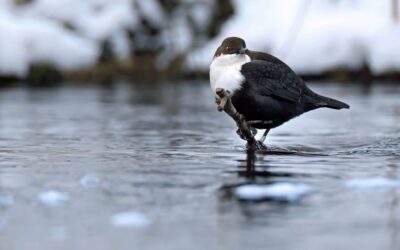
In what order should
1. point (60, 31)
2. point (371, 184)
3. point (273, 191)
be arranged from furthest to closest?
1. point (60, 31)
2. point (371, 184)
3. point (273, 191)

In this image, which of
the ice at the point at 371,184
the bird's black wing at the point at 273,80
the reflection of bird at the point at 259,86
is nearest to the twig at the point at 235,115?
the reflection of bird at the point at 259,86

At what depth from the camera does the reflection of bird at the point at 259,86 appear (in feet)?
19.7

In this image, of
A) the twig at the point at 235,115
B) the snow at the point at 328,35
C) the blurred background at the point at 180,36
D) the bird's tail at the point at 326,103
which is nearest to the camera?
the twig at the point at 235,115

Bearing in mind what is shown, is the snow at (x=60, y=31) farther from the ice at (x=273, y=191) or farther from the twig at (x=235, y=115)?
the ice at (x=273, y=191)

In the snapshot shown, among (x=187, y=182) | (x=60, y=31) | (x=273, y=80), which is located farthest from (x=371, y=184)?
(x=60, y=31)

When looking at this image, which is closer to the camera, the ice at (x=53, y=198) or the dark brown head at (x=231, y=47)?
the ice at (x=53, y=198)

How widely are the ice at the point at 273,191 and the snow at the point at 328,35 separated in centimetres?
1111

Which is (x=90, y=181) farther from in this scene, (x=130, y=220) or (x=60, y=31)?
(x=60, y=31)

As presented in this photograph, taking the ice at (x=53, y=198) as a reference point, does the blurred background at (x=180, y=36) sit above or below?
above

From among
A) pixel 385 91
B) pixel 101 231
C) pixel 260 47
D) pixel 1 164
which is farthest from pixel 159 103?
pixel 101 231

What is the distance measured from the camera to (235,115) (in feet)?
19.7

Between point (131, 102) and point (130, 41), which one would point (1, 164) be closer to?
point (131, 102)

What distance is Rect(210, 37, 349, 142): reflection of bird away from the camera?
6.02 metres

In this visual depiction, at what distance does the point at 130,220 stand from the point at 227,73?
239 centimetres
